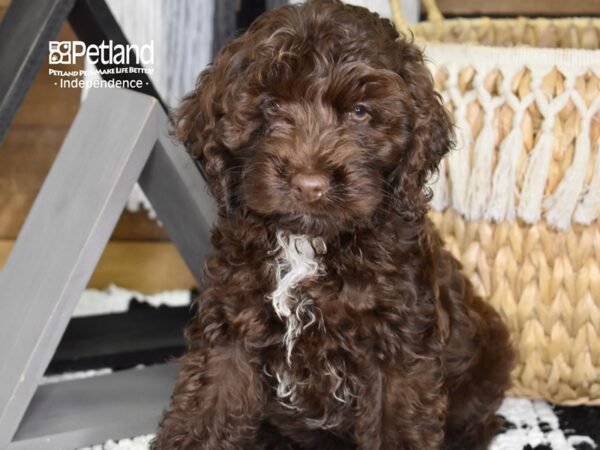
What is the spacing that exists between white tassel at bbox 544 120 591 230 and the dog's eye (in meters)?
0.78

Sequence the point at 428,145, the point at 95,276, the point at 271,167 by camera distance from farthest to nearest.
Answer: the point at 95,276 → the point at 428,145 → the point at 271,167

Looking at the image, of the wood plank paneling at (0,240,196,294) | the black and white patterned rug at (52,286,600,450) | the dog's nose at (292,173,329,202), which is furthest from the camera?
the wood plank paneling at (0,240,196,294)

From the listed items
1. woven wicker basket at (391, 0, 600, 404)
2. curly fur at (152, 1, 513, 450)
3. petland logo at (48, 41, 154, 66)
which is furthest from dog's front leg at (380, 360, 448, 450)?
petland logo at (48, 41, 154, 66)

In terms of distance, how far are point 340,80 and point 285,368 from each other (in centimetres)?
65

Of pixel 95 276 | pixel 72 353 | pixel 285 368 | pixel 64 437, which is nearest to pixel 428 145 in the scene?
pixel 285 368

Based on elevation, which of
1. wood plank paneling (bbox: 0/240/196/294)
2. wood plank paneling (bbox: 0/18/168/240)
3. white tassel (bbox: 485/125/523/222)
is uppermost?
wood plank paneling (bbox: 0/18/168/240)

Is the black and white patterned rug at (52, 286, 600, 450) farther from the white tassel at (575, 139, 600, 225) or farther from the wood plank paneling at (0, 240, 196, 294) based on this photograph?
the wood plank paneling at (0, 240, 196, 294)

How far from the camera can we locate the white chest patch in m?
2.01

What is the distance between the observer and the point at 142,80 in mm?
2670

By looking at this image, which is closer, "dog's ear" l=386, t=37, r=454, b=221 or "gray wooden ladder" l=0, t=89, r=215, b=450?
"dog's ear" l=386, t=37, r=454, b=221

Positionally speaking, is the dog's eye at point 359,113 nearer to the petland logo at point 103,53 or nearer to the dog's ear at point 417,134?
the dog's ear at point 417,134

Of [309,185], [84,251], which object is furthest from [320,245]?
[84,251]

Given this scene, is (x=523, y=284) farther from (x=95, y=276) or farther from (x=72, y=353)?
(x=95, y=276)

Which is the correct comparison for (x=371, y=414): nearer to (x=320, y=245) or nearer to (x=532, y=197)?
(x=320, y=245)
